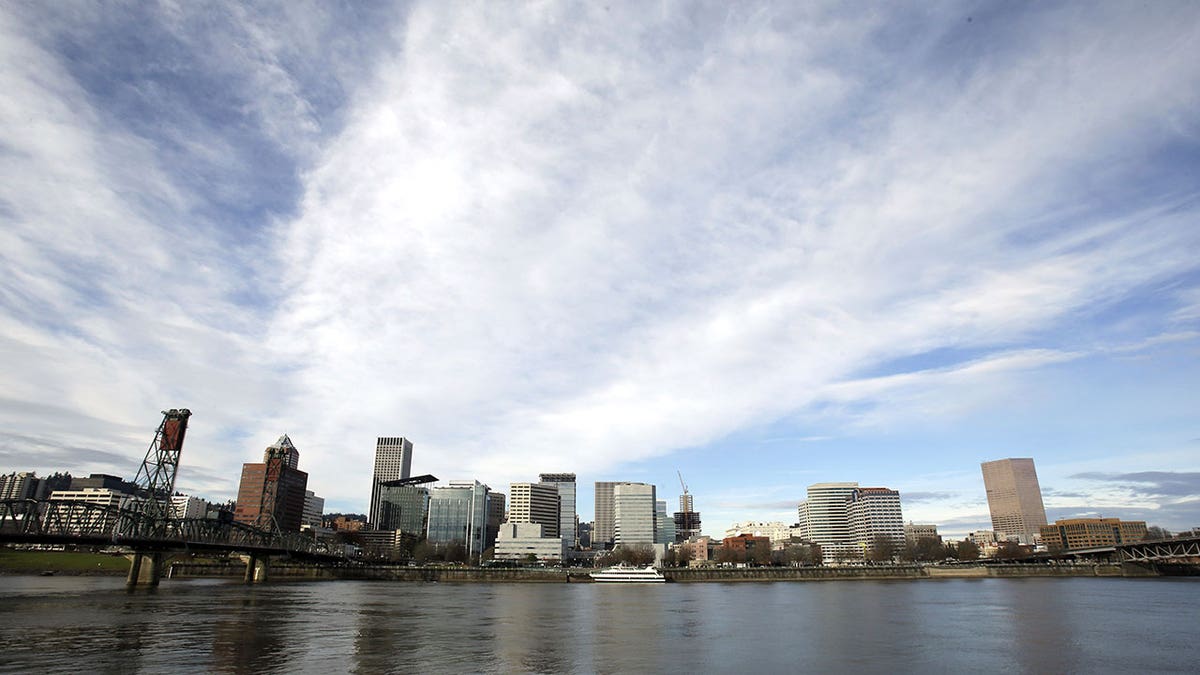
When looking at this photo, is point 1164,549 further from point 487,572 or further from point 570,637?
point 570,637

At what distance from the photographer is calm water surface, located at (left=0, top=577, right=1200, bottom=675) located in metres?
38.2

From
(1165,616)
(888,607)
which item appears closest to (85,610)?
(888,607)

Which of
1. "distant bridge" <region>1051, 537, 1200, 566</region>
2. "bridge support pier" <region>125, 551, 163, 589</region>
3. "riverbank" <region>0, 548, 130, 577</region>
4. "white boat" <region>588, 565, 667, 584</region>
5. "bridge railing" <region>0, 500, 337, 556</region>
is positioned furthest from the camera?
"white boat" <region>588, 565, 667, 584</region>

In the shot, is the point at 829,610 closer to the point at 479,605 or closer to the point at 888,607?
the point at 888,607

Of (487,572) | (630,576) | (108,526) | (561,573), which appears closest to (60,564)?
(108,526)

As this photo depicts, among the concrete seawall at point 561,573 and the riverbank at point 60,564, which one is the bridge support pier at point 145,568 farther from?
the concrete seawall at point 561,573

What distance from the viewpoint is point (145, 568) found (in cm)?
10325

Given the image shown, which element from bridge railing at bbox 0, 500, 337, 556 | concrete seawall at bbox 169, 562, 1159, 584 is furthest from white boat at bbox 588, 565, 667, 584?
bridge railing at bbox 0, 500, 337, 556

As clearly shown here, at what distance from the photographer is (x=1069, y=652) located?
47.8 m

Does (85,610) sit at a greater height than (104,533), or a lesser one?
lesser

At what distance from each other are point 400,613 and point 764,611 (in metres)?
43.1

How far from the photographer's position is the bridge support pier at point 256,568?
13962 cm

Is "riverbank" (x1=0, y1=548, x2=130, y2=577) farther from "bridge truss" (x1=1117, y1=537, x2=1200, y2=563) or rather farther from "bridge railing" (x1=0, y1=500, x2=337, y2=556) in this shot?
"bridge truss" (x1=1117, y1=537, x2=1200, y2=563)

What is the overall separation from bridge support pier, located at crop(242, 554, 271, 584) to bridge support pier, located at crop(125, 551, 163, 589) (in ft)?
116
